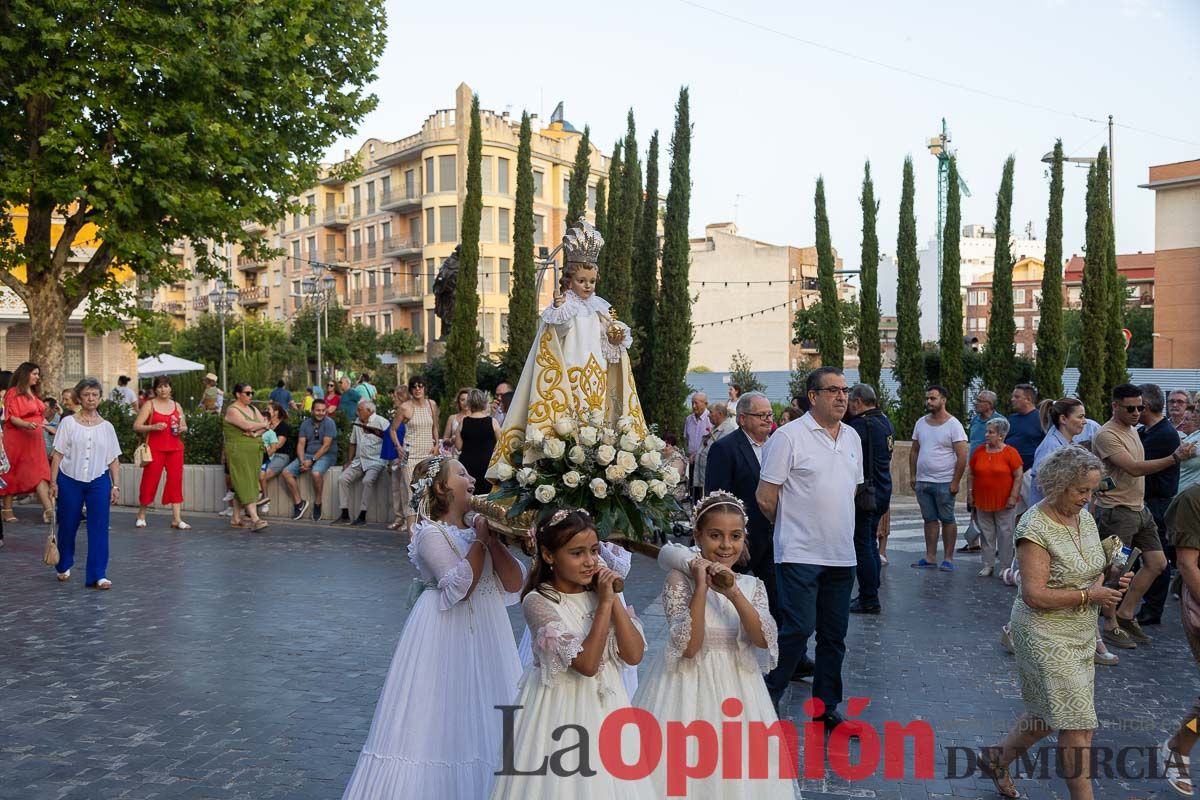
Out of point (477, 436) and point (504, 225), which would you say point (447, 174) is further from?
point (477, 436)

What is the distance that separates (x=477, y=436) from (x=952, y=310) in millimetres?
19300

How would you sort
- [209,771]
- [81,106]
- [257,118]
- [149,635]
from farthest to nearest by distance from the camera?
[257,118]
[81,106]
[149,635]
[209,771]

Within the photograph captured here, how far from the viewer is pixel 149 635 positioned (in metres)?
8.47

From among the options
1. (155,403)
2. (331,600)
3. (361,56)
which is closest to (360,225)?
(361,56)

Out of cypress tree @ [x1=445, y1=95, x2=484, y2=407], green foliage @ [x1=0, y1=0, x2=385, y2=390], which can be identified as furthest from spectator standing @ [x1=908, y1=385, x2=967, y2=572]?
cypress tree @ [x1=445, y1=95, x2=484, y2=407]

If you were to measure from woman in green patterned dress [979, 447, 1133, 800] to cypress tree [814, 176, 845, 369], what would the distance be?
26.3m

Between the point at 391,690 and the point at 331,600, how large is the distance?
A: 222 inches

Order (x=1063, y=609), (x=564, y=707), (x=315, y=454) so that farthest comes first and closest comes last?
(x=315, y=454) → (x=1063, y=609) → (x=564, y=707)

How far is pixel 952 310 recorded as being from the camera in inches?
1058

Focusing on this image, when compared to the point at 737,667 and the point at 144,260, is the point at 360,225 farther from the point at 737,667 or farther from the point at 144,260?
the point at 737,667

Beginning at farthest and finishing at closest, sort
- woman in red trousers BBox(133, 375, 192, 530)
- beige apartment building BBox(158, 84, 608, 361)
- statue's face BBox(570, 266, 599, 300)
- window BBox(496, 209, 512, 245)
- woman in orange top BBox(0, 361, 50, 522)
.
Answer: window BBox(496, 209, 512, 245) < beige apartment building BBox(158, 84, 608, 361) < woman in red trousers BBox(133, 375, 192, 530) < woman in orange top BBox(0, 361, 50, 522) < statue's face BBox(570, 266, 599, 300)

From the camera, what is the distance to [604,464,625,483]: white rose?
4180 mm

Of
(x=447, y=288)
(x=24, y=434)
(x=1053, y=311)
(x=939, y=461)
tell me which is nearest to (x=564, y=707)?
(x=939, y=461)

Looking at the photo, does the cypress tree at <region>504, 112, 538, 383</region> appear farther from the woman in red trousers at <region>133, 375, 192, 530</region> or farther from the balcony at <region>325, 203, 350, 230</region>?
the balcony at <region>325, 203, 350, 230</region>
